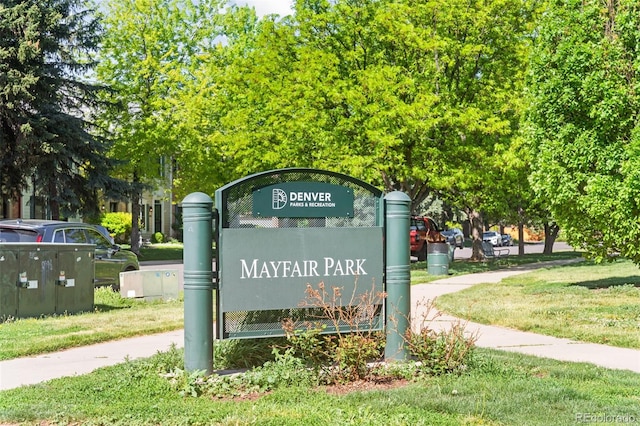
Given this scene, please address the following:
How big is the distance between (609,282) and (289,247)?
13148 millimetres

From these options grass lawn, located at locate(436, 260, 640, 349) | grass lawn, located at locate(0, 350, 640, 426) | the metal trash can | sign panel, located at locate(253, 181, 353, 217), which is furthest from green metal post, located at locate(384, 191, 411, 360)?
the metal trash can

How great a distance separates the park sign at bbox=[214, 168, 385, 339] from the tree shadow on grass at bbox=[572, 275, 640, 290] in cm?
1081

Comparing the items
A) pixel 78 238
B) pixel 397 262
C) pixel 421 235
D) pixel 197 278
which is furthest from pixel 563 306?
pixel 421 235

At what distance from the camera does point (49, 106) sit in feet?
101

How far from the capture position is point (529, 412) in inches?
219

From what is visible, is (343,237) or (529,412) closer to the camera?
(529,412)

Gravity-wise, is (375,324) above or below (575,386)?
above

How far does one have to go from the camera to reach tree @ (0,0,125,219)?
29.5m

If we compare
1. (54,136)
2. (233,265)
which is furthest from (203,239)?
(54,136)

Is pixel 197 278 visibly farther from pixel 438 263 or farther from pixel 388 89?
pixel 388 89

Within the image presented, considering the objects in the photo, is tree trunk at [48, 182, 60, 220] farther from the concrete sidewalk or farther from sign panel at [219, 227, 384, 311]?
sign panel at [219, 227, 384, 311]

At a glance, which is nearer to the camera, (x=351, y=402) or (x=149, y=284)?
(x=351, y=402)

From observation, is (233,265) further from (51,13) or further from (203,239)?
(51,13)

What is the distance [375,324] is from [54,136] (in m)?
25.5
